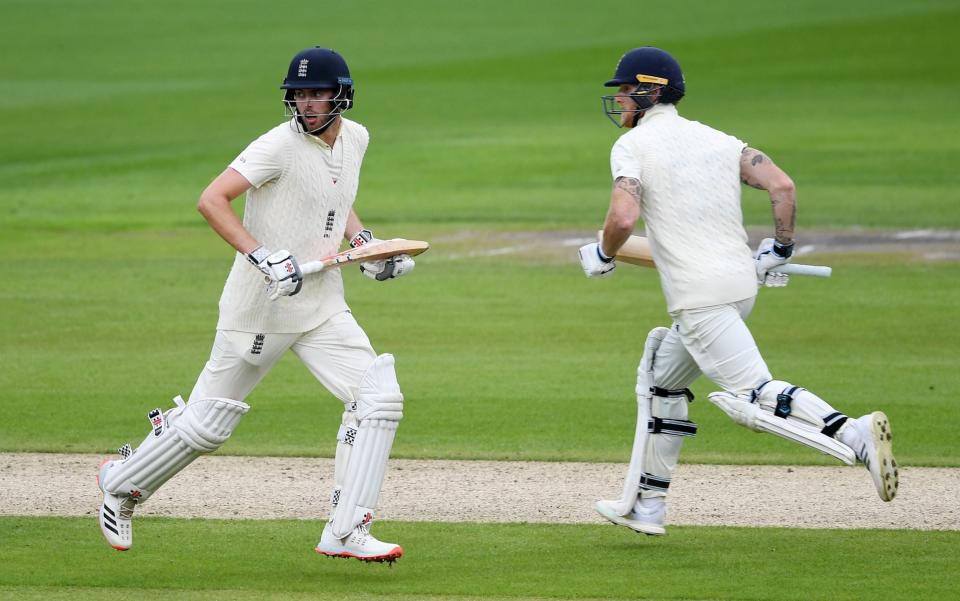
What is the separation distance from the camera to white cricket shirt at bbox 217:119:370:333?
6684mm

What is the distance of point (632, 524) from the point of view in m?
7.04

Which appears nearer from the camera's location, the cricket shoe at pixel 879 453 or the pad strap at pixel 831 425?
the cricket shoe at pixel 879 453

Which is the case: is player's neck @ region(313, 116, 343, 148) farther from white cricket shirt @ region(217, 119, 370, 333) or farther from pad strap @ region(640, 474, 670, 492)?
pad strap @ region(640, 474, 670, 492)

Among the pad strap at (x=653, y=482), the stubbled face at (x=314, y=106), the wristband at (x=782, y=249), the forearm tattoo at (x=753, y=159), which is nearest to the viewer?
the stubbled face at (x=314, y=106)

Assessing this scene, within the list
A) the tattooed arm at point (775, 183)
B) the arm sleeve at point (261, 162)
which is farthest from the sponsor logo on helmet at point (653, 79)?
the arm sleeve at point (261, 162)

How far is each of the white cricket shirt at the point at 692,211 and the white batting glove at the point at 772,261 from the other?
0.55 feet

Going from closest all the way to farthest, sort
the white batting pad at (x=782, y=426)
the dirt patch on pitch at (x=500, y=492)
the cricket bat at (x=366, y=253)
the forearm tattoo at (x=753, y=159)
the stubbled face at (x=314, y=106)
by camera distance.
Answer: the white batting pad at (x=782, y=426)
the cricket bat at (x=366, y=253)
the stubbled face at (x=314, y=106)
the forearm tattoo at (x=753, y=159)
the dirt patch on pitch at (x=500, y=492)

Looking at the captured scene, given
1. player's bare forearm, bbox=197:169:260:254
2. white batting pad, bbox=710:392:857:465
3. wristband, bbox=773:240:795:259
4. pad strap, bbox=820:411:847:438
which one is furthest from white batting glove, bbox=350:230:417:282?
pad strap, bbox=820:411:847:438

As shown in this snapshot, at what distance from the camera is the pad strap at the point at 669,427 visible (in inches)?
280

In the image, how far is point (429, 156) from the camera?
2709cm

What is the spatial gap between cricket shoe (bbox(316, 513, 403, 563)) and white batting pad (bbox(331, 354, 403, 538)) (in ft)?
0.11

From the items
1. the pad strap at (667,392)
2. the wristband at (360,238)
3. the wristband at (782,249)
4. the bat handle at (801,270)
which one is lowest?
the pad strap at (667,392)

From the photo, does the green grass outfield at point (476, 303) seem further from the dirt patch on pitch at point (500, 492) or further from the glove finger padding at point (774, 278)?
the glove finger padding at point (774, 278)

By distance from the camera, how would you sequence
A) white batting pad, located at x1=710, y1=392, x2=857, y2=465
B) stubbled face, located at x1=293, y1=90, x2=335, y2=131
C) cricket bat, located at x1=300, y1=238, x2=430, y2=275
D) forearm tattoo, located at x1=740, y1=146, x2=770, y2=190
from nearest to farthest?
white batting pad, located at x1=710, y1=392, x2=857, y2=465 → cricket bat, located at x1=300, y1=238, x2=430, y2=275 → stubbled face, located at x1=293, y1=90, x2=335, y2=131 → forearm tattoo, located at x1=740, y1=146, x2=770, y2=190
